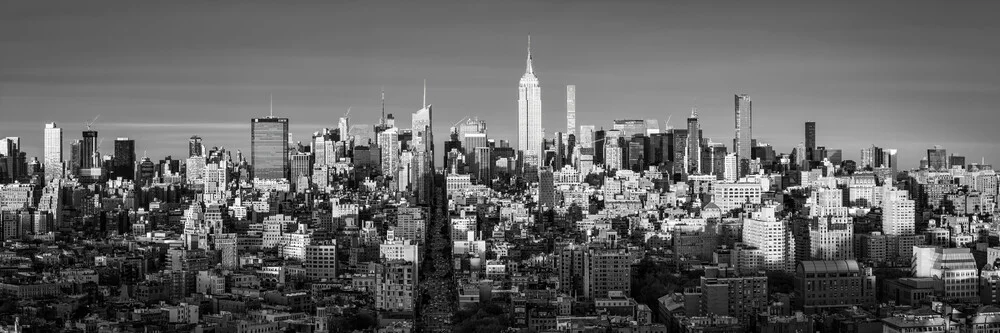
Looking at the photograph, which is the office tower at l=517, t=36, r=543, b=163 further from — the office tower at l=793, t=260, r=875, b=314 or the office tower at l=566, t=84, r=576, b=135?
the office tower at l=793, t=260, r=875, b=314

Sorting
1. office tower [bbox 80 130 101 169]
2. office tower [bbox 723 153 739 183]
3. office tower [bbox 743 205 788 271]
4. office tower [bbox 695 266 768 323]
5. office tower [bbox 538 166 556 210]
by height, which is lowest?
office tower [bbox 695 266 768 323]

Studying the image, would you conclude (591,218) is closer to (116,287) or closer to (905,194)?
(905,194)

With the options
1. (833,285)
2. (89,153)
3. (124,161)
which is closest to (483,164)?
(124,161)

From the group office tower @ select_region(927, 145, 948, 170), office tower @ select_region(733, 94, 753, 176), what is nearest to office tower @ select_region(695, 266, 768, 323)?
office tower @ select_region(927, 145, 948, 170)

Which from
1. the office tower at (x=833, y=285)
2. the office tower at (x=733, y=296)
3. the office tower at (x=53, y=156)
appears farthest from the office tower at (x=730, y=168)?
the office tower at (x=733, y=296)

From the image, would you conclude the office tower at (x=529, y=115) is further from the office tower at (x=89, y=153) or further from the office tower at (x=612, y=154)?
the office tower at (x=89, y=153)
